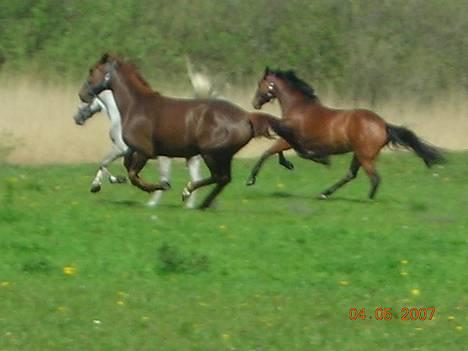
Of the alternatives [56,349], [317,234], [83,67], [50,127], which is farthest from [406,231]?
[83,67]

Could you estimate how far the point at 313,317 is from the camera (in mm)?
10867

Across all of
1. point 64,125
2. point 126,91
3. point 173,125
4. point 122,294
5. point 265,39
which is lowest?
point 64,125

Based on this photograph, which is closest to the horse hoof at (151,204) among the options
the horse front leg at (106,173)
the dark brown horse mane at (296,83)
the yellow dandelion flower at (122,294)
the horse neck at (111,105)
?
the horse front leg at (106,173)

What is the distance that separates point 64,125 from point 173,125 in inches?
421

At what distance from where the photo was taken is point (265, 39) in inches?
1261

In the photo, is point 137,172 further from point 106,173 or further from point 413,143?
point 413,143

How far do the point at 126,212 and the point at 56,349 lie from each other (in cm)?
596

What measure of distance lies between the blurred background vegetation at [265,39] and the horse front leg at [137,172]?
42.8ft

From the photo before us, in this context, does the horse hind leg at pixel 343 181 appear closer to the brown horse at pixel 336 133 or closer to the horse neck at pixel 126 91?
the brown horse at pixel 336 133

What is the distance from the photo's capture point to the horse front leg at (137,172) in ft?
56.1

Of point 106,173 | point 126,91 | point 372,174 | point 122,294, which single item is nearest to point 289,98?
point 372,174

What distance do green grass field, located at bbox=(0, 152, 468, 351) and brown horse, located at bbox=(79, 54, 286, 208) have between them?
0.56 metres

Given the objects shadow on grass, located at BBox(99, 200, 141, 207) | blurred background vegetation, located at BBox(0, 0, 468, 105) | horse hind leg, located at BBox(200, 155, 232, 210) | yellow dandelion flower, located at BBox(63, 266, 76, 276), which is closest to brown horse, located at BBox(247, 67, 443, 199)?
horse hind leg, located at BBox(200, 155, 232, 210)

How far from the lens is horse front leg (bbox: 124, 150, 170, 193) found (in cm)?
1709
